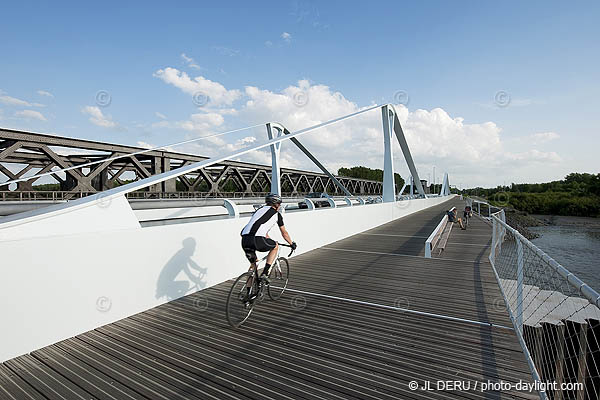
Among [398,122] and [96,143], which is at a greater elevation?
[398,122]

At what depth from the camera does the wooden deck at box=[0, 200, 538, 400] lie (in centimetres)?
289

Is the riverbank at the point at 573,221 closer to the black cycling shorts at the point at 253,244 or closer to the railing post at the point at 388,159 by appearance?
the railing post at the point at 388,159

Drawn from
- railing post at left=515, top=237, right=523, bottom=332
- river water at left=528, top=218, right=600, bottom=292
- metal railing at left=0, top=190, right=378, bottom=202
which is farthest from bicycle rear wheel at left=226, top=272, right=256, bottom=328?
river water at left=528, top=218, right=600, bottom=292

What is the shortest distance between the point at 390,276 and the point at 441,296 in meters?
1.36

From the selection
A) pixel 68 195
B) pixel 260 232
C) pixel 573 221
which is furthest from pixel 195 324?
pixel 573 221

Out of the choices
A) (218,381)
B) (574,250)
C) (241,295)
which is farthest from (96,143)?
(574,250)

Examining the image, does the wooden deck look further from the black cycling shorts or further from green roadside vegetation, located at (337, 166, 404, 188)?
green roadside vegetation, located at (337, 166, 404, 188)

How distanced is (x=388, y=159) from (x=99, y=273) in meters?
19.4

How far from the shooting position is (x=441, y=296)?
5.45 meters

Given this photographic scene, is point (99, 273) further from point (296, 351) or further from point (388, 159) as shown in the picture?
point (388, 159)

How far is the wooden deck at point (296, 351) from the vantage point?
2.89 meters

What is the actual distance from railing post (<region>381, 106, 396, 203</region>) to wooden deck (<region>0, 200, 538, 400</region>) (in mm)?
14061

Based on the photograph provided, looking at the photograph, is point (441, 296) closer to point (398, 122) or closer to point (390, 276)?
point (390, 276)

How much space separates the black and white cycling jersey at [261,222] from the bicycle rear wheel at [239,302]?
61 centimetres
